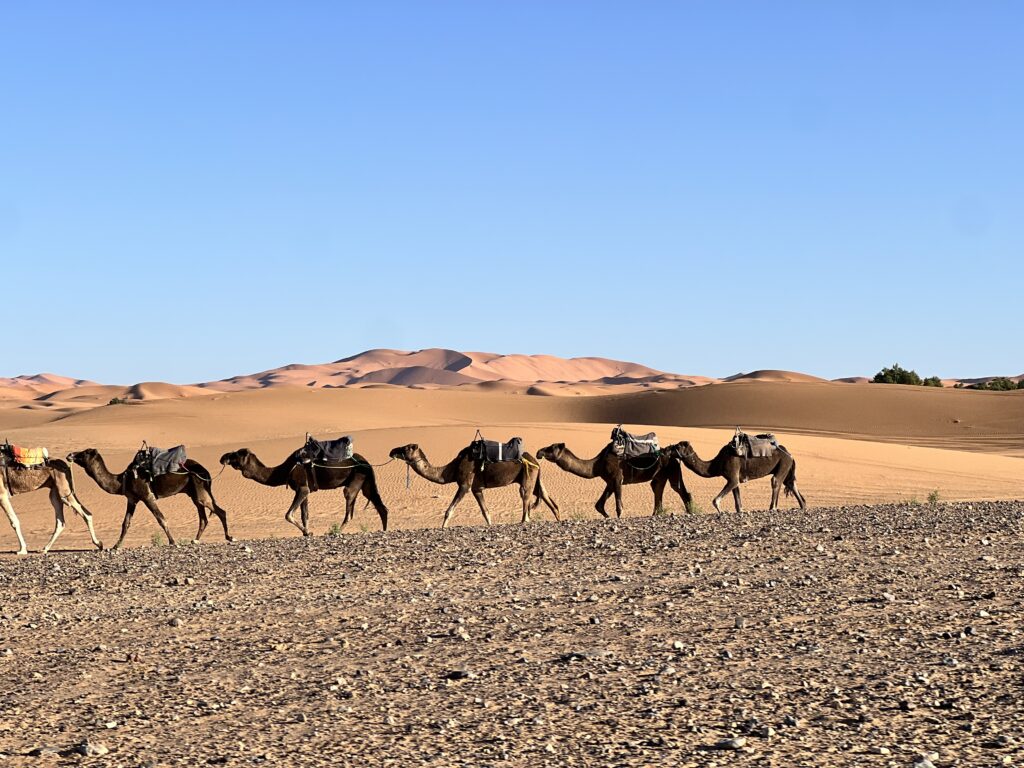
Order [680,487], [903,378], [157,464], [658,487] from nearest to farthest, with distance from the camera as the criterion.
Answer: [157,464], [680,487], [658,487], [903,378]

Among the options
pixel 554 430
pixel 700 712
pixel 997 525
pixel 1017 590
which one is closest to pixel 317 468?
pixel 997 525

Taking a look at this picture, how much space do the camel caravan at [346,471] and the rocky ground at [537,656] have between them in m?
3.84

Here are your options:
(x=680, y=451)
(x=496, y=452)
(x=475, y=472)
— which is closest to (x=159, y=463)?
(x=475, y=472)

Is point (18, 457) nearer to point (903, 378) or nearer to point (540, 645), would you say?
point (540, 645)

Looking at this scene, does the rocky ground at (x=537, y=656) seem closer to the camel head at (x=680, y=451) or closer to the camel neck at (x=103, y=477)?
the camel neck at (x=103, y=477)

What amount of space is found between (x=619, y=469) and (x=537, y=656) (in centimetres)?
1204

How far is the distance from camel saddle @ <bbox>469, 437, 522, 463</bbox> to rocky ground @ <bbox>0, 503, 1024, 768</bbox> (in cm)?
514

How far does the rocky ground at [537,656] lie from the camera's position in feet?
21.3

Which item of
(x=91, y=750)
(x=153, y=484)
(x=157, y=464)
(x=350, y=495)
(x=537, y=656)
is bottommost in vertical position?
(x=91, y=750)

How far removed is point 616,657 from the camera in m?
8.34

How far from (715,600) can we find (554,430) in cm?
2705

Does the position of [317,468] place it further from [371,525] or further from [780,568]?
[780,568]

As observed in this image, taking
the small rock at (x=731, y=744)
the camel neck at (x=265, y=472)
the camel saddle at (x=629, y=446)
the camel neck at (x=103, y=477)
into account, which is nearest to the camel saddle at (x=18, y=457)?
the camel neck at (x=103, y=477)

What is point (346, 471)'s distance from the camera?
19.2 meters
